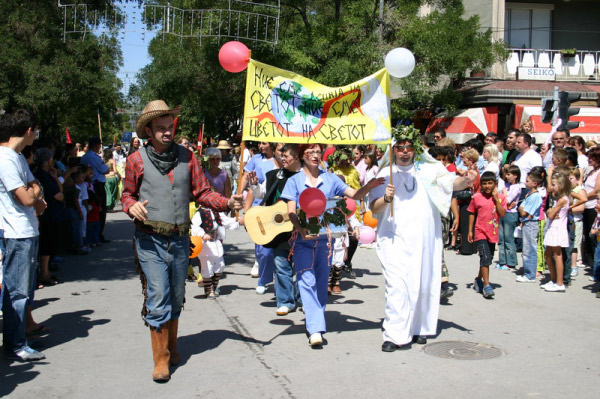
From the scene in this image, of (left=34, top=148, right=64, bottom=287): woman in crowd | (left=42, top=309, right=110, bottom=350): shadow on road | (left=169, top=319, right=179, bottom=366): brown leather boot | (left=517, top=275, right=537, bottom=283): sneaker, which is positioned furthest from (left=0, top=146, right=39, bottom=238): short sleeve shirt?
(left=517, top=275, right=537, bottom=283): sneaker

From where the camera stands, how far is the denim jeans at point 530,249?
1001 cm

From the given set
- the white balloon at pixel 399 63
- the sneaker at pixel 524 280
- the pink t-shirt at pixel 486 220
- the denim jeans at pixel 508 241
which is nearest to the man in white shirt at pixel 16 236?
the white balloon at pixel 399 63

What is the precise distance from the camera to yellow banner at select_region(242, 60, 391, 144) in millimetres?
6398

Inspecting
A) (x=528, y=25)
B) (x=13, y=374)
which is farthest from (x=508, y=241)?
(x=528, y=25)

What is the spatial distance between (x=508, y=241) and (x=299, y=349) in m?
5.87

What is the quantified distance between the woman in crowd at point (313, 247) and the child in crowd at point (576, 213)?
4.86 meters

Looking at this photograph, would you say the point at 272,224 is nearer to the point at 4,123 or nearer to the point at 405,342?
the point at 405,342

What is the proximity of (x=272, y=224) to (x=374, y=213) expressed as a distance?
1.11m

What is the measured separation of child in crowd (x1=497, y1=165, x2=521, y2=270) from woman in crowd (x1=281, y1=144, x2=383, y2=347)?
5.19 m

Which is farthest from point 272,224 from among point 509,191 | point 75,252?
point 75,252

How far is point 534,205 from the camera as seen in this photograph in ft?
33.4

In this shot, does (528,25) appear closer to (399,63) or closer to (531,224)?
(531,224)

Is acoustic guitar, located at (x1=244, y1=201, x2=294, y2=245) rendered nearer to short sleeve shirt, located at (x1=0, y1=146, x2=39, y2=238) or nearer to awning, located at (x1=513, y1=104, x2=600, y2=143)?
short sleeve shirt, located at (x1=0, y1=146, x2=39, y2=238)

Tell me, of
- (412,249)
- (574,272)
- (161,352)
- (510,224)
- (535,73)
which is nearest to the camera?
(161,352)
